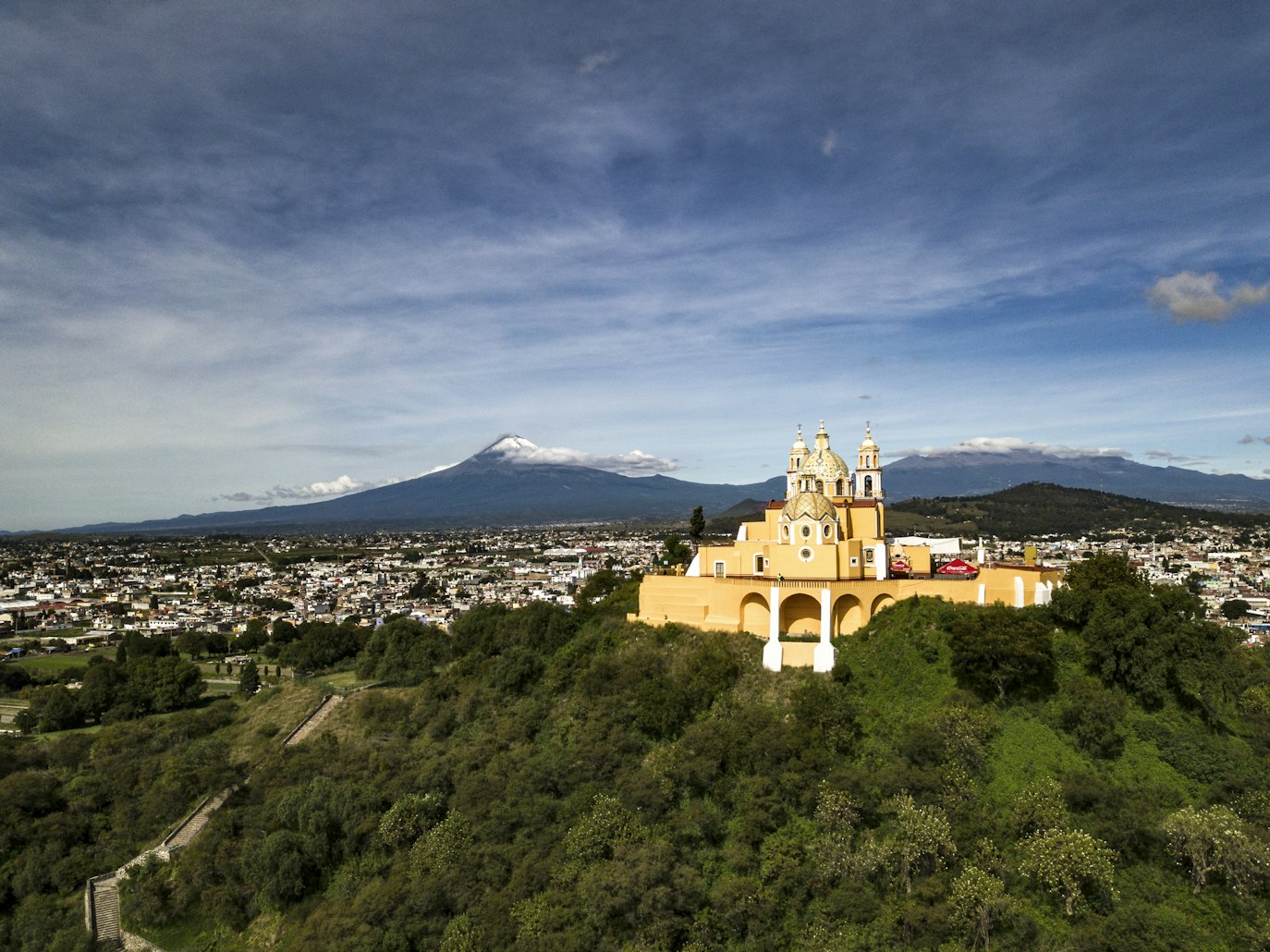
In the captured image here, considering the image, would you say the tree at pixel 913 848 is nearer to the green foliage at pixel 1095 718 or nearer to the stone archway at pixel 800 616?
the green foliage at pixel 1095 718

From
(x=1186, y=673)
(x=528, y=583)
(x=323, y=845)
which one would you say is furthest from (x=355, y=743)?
(x=528, y=583)

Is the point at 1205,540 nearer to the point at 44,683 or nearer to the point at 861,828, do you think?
the point at 861,828

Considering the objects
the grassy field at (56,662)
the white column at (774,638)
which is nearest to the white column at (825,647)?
the white column at (774,638)

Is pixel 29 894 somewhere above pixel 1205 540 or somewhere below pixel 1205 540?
below

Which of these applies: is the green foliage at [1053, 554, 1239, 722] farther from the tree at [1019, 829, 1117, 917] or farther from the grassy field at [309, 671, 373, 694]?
the grassy field at [309, 671, 373, 694]

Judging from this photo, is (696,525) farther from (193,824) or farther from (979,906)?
(979,906)

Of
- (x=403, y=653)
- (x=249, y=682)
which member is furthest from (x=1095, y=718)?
(x=249, y=682)

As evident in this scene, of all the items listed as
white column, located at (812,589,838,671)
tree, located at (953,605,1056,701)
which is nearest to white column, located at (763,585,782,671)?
white column, located at (812,589,838,671)
